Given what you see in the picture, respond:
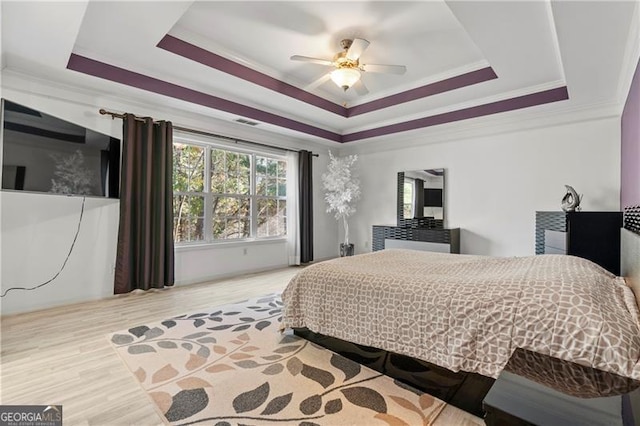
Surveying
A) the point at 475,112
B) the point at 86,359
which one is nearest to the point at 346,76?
the point at 475,112

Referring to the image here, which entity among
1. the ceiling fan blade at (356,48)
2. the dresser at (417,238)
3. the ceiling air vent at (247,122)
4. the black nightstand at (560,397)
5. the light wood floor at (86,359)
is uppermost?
the ceiling fan blade at (356,48)

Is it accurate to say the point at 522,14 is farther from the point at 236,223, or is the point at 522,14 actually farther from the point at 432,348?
the point at 236,223

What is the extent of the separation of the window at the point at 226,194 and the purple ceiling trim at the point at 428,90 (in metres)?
1.77

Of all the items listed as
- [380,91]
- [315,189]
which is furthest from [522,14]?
[315,189]

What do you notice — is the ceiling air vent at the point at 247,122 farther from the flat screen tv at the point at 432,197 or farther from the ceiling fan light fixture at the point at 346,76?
the flat screen tv at the point at 432,197

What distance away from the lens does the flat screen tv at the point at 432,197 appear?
17.1ft

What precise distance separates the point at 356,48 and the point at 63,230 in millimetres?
3595

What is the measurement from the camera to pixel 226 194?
191 inches

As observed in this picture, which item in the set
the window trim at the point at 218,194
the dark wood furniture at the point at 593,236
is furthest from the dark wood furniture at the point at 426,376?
the window trim at the point at 218,194

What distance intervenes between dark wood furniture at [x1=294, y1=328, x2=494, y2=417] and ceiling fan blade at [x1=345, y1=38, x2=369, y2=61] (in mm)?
2470

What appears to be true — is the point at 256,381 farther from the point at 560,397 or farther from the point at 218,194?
the point at 218,194

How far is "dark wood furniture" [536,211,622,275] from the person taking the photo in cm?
283

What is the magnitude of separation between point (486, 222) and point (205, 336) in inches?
166

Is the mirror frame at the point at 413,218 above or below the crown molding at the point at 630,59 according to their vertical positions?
below
